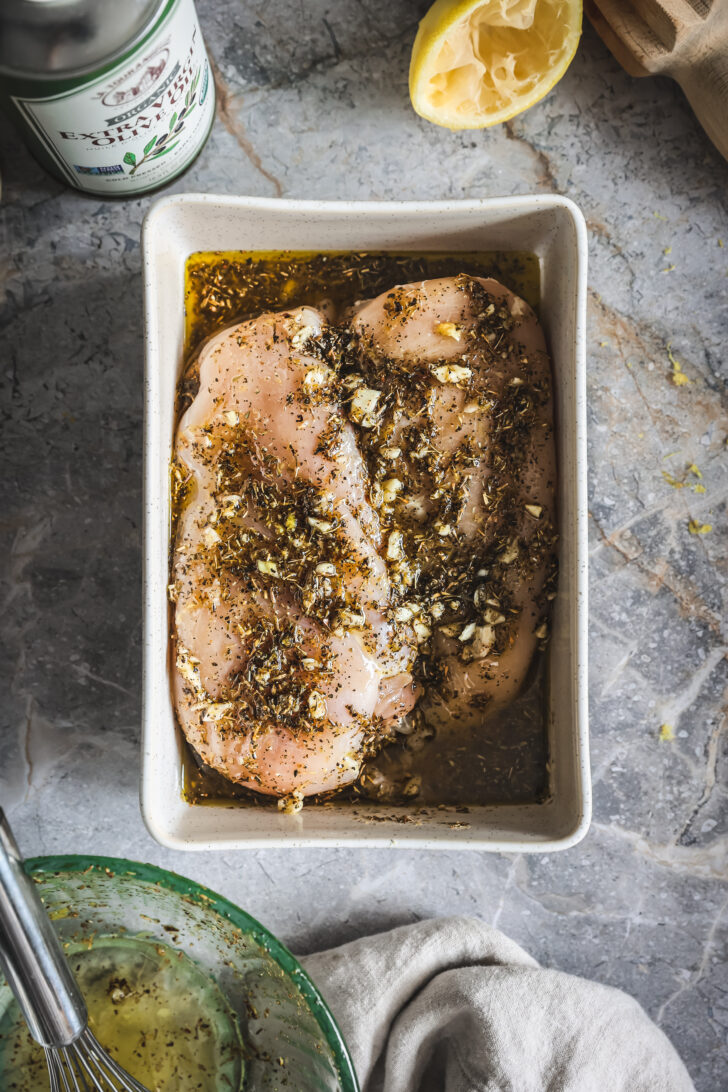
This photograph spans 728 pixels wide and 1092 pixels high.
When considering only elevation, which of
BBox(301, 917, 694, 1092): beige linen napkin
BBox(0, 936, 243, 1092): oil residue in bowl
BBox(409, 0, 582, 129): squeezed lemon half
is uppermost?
BBox(409, 0, 582, 129): squeezed lemon half

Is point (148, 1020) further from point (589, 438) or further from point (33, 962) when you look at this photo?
point (589, 438)

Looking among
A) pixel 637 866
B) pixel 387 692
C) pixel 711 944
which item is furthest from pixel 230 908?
pixel 711 944

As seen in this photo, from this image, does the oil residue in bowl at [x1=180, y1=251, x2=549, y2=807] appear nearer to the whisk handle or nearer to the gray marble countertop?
the gray marble countertop

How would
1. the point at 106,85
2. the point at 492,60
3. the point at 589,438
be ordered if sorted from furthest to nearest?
the point at 589,438, the point at 492,60, the point at 106,85

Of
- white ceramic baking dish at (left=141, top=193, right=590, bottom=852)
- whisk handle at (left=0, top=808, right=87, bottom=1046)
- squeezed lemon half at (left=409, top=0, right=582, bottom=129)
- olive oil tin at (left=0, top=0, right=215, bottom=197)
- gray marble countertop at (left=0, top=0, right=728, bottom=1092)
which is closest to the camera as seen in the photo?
olive oil tin at (left=0, top=0, right=215, bottom=197)

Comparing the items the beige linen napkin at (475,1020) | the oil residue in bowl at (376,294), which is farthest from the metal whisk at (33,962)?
the beige linen napkin at (475,1020)

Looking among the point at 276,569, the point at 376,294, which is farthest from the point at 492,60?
the point at 276,569

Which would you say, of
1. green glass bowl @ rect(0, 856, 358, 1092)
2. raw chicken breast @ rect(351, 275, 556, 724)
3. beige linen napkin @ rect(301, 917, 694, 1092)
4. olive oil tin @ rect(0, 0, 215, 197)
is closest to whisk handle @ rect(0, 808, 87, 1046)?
green glass bowl @ rect(0, 856, 358, 1092)
